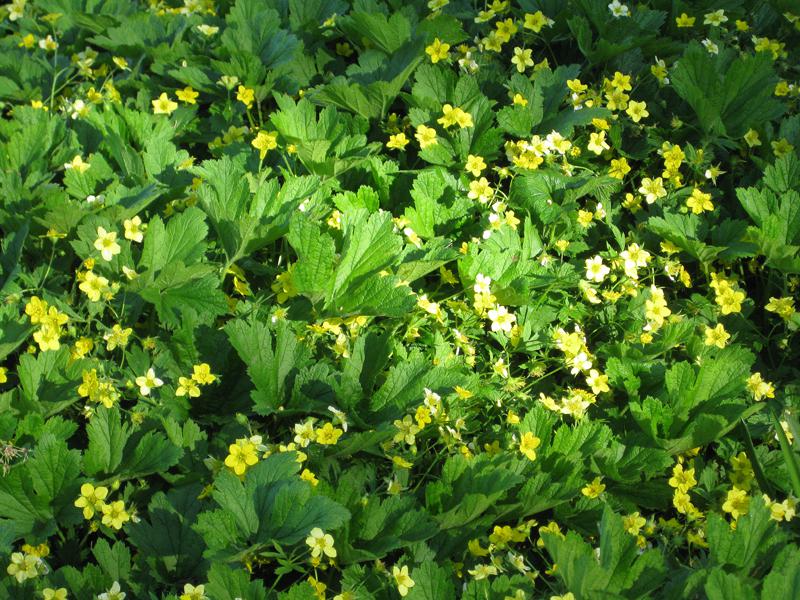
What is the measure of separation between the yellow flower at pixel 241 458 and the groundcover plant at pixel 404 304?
0.4 inches

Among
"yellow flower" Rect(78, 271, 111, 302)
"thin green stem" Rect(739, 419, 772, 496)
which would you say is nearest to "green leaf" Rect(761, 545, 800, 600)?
"thin green stem" Rect(739, 419, 772, 496)

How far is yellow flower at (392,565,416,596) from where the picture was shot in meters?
2.34

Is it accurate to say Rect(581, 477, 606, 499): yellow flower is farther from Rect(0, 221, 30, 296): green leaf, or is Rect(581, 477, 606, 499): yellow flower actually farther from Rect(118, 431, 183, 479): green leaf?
Rect(0, 221, 30, 296): green leaf

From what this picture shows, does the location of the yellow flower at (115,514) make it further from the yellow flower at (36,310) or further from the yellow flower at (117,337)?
the yellow flower at (36,310)

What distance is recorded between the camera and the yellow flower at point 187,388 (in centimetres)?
278

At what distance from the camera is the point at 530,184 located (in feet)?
11.2

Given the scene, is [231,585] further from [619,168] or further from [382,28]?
[382,28]

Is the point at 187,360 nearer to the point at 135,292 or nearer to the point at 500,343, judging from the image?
the point at 135,292

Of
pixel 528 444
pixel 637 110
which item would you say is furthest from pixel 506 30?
pixel 528 444

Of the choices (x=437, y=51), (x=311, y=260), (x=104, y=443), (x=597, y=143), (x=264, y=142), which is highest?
(x=437, y=51)

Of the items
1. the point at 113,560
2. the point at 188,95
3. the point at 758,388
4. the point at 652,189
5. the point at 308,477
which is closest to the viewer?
the point at 113,560

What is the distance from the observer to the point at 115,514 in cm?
252

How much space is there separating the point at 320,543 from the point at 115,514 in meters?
0.57

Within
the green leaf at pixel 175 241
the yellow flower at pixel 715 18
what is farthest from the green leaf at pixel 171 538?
the yellow flower at pixel 715 18
